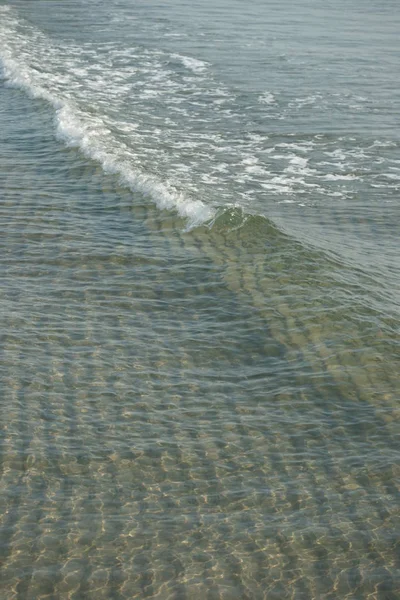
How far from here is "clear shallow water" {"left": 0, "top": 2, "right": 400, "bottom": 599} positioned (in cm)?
614

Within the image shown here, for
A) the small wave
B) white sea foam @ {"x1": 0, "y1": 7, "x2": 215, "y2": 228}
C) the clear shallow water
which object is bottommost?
the clear shallow water

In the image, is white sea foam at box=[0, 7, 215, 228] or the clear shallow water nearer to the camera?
the clear shallow water

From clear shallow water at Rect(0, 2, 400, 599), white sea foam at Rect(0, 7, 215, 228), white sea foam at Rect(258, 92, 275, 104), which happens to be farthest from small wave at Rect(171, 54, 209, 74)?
clear shallow water at Rect(0, 2, 400, 599)

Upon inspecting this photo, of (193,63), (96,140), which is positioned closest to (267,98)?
(193,63)

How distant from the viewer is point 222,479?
683 cm

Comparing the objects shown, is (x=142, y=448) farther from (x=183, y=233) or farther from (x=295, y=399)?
(x=183, y=233)

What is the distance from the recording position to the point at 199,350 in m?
8.67

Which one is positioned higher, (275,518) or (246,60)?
(246,60)

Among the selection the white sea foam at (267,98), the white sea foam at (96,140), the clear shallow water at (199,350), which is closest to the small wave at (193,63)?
the white sea foam at (96,140)

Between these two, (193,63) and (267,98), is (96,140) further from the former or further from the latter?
(193,63)

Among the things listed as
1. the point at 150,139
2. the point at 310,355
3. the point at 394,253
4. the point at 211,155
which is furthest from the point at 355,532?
the point at 150,139

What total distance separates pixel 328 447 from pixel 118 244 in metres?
4.85

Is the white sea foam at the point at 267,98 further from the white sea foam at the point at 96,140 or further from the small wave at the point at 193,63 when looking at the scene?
the white sea foam at the point at 96,140

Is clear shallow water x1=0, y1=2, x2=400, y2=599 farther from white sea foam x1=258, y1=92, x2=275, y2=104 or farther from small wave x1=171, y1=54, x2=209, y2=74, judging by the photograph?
small wave x1=171, y1=54, x2=209, y2=74
